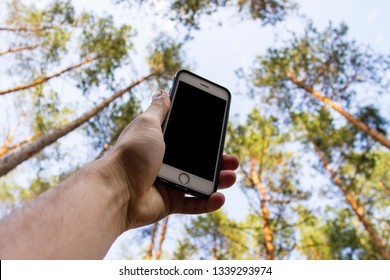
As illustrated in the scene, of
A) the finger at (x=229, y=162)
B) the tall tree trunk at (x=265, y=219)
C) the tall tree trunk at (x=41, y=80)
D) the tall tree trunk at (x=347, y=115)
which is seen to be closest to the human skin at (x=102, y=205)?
the finger at (x=229, y=162)

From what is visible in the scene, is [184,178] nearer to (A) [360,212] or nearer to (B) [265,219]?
(B) [265,219]

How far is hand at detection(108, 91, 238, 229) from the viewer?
1.88 metres

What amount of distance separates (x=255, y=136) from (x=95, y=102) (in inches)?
233

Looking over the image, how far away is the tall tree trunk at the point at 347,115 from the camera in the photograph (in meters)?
8.34

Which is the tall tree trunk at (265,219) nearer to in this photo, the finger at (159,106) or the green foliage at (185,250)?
the green foliage at (185,250)

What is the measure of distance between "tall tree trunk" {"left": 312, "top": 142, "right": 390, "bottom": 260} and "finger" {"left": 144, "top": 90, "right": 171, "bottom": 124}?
7.92 metres

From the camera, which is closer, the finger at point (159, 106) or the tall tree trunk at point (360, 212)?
the finger at point (159, 106)

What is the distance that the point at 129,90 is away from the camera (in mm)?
11078

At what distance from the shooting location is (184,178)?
7.93 ft

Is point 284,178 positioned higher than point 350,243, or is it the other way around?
point 284,178

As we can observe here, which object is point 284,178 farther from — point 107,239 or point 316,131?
point 107,239

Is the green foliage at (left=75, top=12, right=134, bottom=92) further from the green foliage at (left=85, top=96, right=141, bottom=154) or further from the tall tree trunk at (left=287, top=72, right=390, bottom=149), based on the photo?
the tall tree trunk at (left=287, top=72, right=390, bottom=149)

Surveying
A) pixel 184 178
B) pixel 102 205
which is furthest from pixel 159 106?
pixel 102 205
